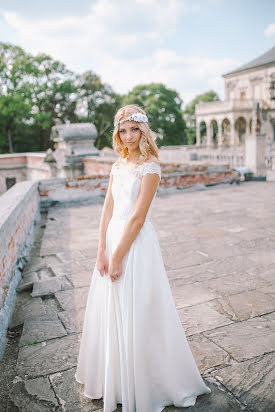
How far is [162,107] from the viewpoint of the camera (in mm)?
52656

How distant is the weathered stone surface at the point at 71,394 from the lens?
2.24m

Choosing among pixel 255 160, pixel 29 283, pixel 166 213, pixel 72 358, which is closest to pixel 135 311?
pixel 72 358

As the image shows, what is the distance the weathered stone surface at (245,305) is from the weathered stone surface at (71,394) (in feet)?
4.75

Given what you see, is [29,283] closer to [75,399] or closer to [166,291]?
[75,399]

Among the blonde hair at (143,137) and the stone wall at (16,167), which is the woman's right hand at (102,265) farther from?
the stone wall at (16,167)

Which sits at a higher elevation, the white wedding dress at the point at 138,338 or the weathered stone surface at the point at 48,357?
the white wedding dress at the point at 138,338

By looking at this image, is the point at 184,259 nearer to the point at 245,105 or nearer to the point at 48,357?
the point at 48,357

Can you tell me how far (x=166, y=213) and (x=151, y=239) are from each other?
5483 millimetres

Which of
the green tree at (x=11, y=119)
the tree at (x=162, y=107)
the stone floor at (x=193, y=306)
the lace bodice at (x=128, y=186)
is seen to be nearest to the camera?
the lace bodice at (x=128, y=186)

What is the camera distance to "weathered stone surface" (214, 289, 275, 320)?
3.29 meters

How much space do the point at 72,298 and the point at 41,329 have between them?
61 cm

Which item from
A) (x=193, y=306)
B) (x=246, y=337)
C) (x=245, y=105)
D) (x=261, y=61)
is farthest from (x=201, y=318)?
(x=261, y=61)

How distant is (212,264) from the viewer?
15.0 feet

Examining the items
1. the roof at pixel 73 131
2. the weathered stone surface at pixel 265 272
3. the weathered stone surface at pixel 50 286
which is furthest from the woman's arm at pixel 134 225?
the roof at pixel 73 131
